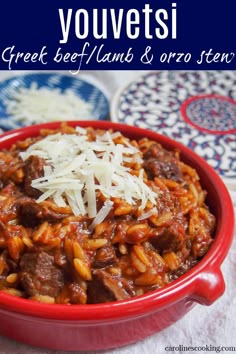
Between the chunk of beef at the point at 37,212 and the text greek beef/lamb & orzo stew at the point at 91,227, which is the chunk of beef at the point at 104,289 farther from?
the chunk of beef at the point at 37,212

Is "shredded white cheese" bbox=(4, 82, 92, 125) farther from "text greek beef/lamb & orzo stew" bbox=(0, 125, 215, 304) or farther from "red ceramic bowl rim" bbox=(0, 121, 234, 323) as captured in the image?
"red ceramic bowl rim" bbox=(0, 121, 234, 323)

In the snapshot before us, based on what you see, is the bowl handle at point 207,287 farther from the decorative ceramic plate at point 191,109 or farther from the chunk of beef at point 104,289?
the decorative ceramic plate at point 191,109

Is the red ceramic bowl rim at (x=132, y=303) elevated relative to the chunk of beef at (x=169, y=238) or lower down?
lower down

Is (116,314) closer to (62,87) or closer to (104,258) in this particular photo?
(104,258)

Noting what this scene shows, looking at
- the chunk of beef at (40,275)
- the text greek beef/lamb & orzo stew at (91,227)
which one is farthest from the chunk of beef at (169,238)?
the chunk of beef at (40,275)

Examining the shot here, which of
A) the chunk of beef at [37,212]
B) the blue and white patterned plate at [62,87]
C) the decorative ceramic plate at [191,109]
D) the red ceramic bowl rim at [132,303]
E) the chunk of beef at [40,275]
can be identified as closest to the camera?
the red ceramic bowl rim at [132,303]

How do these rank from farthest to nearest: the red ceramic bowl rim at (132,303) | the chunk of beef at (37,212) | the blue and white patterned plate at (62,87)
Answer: the blue and white patterned plate at (62,87), the chunk of beef at (37,212), the red ceramic bowl rim at (132,303)

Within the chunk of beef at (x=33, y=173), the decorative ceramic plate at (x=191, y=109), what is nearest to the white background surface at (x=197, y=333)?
the chunk of beef at (x=33, y=173)

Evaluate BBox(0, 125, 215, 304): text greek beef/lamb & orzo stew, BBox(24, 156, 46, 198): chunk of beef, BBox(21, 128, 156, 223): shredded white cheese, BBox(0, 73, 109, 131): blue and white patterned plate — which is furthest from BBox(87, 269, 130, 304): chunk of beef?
BBox(0, 73, 109, 131): blue and white patterned plate

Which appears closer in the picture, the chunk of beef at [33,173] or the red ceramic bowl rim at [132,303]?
the red ceramic bowl rim at [132,303]

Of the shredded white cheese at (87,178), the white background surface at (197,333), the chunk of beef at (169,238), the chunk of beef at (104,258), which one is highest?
the shredded white cheese at (87,178)
